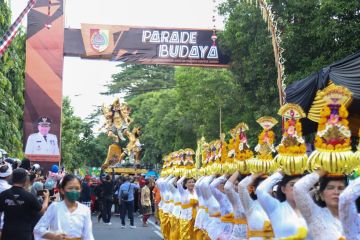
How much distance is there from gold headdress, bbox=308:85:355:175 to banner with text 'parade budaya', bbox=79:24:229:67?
2313 centimetres

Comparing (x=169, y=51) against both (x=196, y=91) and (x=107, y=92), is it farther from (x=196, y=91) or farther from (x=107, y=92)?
(x=107, y=92)

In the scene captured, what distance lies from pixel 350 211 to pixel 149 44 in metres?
24.6

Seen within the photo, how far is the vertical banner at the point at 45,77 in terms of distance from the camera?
28734 mm

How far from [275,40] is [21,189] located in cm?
1050

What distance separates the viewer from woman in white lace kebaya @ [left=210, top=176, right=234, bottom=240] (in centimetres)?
901

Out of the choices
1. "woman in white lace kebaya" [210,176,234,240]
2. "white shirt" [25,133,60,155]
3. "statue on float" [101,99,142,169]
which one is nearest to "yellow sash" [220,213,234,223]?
"woman in white lace kebaya" [210,176,234,240]

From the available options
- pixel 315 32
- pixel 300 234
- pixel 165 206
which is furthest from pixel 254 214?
pixel 315 32

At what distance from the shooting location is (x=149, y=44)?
29.2m

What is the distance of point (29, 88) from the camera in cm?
2900

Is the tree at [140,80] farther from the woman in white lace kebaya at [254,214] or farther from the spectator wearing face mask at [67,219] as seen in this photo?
the spectator wearing face mask at [67,219]

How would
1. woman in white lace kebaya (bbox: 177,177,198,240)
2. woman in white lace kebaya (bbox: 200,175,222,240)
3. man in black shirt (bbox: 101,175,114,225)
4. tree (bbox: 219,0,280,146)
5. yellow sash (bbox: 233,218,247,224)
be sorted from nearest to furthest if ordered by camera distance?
yellow sash (bbox: 233,218,247,224) < woman in white lace kebaya (bbox: 200,175,222,240) < woman in white lace kebaya (bbox: 177,177,198,240) < tree (bbox: 219,0,280,146) < man in black shirt (bbox: 101,175,114,225)

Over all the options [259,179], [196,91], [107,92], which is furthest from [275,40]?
[107,92]

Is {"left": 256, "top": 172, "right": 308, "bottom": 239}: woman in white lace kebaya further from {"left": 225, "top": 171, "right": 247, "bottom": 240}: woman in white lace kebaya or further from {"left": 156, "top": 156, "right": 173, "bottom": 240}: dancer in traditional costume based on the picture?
{"left": 156, "top": 156, "right": 173, "bottom": 240}: dancer in traditional costume

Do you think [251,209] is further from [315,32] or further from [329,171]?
[315,32]
